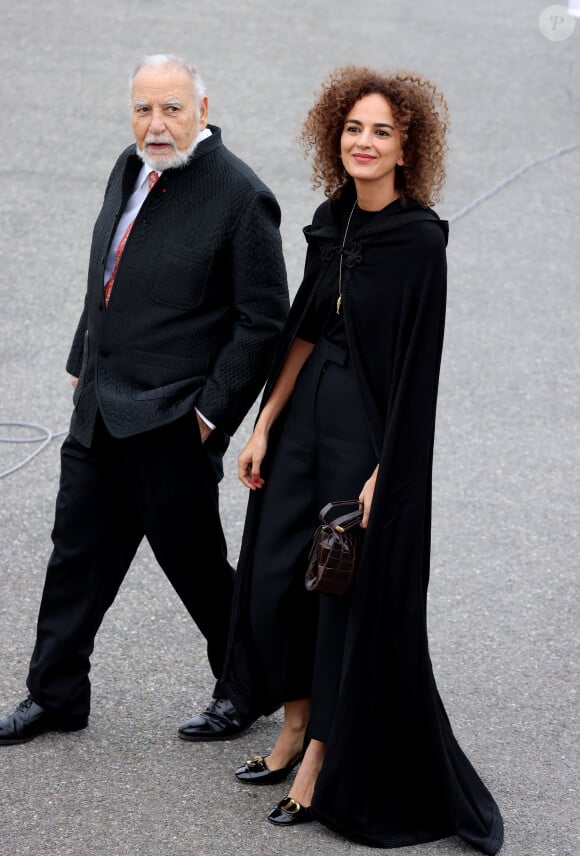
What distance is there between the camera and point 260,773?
146 inches

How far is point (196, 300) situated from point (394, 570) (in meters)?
0.94

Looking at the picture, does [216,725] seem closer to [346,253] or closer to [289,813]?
[289,813]

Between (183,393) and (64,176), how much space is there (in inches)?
237

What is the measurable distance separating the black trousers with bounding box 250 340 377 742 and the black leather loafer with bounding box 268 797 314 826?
206 millimetres

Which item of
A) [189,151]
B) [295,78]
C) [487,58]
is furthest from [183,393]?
[487,58]

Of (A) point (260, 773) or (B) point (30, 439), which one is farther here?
(B) point (30, 439)

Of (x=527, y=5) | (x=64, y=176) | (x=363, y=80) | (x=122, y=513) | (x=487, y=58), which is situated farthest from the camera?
(x=527, y=5)

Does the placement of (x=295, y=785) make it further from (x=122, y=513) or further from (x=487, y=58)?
(x=487, y=58)

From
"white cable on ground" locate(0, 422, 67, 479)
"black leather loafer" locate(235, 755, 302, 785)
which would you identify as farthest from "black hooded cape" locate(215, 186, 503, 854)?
"white cable on ground" locate(0, 422, 67, 479)

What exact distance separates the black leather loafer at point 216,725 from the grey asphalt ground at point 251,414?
49 millimetres

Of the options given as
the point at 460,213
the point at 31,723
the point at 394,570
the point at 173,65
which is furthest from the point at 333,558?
the point at 460,213

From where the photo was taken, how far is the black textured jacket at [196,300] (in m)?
3.57

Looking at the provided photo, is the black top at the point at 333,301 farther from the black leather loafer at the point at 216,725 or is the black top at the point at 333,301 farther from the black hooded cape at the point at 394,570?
the black leather loafer at the point at 216,725

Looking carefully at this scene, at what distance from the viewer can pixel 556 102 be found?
1197 centimetres
